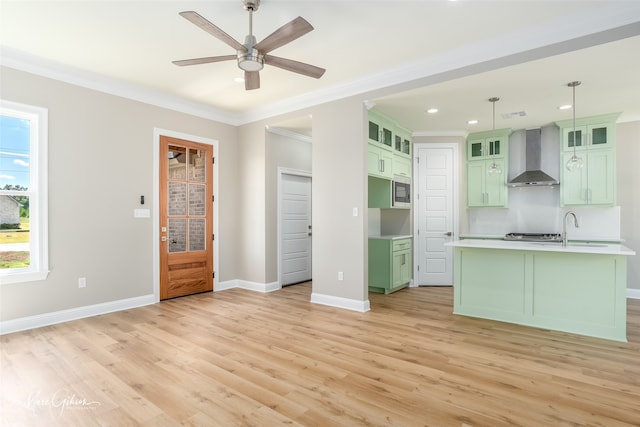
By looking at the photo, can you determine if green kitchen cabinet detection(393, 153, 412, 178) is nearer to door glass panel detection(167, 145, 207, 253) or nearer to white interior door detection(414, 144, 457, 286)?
white interior door detection(414, 144, 457, 286)

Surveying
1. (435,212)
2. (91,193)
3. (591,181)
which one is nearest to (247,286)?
(91,193)

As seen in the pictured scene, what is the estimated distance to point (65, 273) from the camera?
12.7 feet

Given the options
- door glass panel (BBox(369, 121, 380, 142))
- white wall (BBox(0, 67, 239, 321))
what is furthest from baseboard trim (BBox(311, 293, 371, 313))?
white wall (BBox(0, 67, 239, 321))

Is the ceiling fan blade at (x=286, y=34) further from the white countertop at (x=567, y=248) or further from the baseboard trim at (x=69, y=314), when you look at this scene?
the baseboard trim at (x=69, y=314)

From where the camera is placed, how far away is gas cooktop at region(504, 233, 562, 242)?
5164mm

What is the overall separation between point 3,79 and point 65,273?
2.18 metres

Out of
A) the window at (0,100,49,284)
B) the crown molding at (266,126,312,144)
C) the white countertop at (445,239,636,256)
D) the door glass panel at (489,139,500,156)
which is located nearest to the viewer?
the white countertop at (445,239,636,256)

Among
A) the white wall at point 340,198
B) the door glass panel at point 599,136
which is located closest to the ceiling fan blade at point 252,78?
the white wall at point 340,198

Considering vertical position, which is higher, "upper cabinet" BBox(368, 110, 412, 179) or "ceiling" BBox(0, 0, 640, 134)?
"ceiling" BBox(0, 0, 640, 134)

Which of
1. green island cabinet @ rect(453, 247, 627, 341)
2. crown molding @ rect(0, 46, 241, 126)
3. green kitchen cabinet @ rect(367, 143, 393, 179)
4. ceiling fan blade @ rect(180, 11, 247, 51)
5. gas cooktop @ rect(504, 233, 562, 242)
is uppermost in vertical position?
crown molding @ rect(0, 46, 241, 126)

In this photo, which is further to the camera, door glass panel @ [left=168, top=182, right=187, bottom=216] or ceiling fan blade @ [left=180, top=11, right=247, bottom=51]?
door glass panel @ [left=168, top=182, right=187, bottom=216]

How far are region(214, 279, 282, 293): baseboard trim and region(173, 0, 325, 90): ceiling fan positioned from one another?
3336 millimetres

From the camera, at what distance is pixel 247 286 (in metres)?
5.62

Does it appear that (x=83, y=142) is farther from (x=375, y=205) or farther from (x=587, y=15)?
(x=587, y=15)
